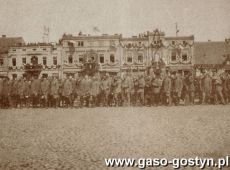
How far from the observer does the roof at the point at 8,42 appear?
5497mm

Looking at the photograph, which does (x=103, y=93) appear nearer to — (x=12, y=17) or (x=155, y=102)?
(x=155, y=102)

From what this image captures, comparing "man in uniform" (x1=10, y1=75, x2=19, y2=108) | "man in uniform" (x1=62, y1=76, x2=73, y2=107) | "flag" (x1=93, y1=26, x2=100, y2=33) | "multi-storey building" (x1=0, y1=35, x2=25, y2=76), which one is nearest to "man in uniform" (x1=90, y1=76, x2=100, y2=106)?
"man in uniform" (x1=62, y1=76, x2=73, y2=107)

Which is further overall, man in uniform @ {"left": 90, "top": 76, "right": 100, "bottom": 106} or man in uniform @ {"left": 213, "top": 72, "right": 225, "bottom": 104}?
man in uniform @ {"left": 90, "top": 76, "right": 100, "bottom": 106}

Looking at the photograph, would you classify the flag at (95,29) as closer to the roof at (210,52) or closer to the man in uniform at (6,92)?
the roof at (210,52)

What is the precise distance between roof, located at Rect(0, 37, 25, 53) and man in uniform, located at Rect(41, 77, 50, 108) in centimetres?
125

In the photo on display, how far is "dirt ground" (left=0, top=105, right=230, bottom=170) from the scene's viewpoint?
424 centimetres

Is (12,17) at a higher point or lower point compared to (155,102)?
higher

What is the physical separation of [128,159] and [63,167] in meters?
0.63

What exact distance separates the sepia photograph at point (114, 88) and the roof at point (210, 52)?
2 cm

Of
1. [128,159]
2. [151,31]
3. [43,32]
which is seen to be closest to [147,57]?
[151,31]

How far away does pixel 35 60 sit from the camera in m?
6.39

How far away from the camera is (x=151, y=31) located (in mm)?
5457

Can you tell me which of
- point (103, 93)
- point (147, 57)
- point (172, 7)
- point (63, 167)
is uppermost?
point (172, 7)

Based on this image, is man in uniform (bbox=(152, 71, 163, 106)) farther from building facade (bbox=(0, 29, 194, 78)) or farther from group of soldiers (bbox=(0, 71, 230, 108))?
building facade (bbox=(0, 29, 194, 78))
